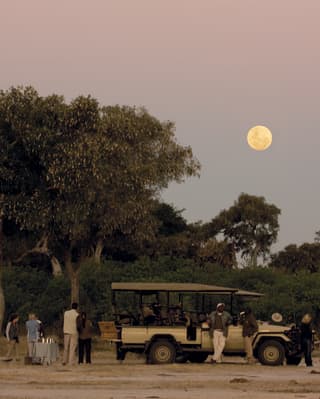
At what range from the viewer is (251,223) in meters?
88.2

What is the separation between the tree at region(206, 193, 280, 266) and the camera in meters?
87.4

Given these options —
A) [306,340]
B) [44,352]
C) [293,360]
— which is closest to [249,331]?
[306,340]

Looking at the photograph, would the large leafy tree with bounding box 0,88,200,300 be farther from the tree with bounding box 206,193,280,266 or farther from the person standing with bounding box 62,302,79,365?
the tree with bounding box 206,193,280,266

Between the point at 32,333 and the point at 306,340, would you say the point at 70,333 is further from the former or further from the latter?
the point at 306,340

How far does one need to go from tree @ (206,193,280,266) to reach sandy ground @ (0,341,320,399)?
172ft

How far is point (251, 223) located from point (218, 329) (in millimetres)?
54978

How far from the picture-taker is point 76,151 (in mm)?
47312

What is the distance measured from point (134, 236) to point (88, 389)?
131 feet

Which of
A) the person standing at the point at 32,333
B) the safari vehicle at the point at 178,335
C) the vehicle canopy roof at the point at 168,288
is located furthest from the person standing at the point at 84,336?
the vehicle canopy roof at the point at 168,288

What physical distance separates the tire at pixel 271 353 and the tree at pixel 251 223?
172 feet

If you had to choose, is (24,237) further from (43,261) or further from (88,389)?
(88,389)

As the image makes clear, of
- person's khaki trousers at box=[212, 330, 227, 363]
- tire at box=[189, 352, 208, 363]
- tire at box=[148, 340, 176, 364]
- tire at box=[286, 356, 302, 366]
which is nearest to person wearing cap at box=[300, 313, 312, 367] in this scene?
tire at box=[286, 356, 302, 366]

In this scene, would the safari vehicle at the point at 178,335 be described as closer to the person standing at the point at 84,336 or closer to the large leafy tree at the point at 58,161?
the person standing at the point at 84,336

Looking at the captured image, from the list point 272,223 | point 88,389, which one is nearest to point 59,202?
point 88,389
